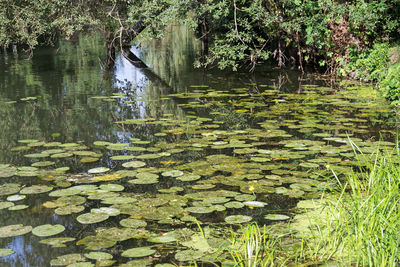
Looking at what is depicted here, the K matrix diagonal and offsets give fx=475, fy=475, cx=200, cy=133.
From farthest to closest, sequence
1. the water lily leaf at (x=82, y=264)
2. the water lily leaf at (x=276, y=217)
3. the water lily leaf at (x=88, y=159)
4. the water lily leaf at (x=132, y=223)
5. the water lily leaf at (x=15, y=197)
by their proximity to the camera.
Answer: the water lily leaf at (x=88, y=159) < the water lily leaf at (x=15, y=197) < the water lily leaf at (x=276, y=217) < the water lily leaf at (x=132, y=223) < the water lily leaf at (x=82, y=264)

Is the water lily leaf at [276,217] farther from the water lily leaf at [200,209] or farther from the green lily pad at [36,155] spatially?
the green lily pad at [36,155]

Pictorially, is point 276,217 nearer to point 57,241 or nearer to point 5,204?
point 57,241

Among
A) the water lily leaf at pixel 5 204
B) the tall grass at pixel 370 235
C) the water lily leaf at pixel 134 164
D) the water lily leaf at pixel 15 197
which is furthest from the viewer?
the water lily leaf at pixel 134 164

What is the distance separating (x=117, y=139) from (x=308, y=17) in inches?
237

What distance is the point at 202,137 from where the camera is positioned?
5.35 metres

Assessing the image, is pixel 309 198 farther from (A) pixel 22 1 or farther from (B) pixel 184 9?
(A) pixel 22 1

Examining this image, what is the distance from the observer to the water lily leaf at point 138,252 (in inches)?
106

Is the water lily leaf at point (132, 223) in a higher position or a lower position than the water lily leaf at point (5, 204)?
lower

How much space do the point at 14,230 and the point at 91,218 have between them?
1.60ft

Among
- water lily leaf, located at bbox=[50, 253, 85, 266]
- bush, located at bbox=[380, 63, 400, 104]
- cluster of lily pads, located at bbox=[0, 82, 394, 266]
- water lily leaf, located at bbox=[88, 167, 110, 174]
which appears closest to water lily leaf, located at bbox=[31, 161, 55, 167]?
cluster of lily pads, located at bbox=[0, 82, 394, 266]

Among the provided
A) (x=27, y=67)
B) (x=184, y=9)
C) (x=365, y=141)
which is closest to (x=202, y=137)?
(x=365, y=141)

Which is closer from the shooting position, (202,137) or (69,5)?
(202,137)

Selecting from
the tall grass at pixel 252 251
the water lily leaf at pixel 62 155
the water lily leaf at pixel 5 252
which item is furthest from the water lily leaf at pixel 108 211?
the water lily leaf at pixel 62 155

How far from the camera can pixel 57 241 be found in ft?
9.56
